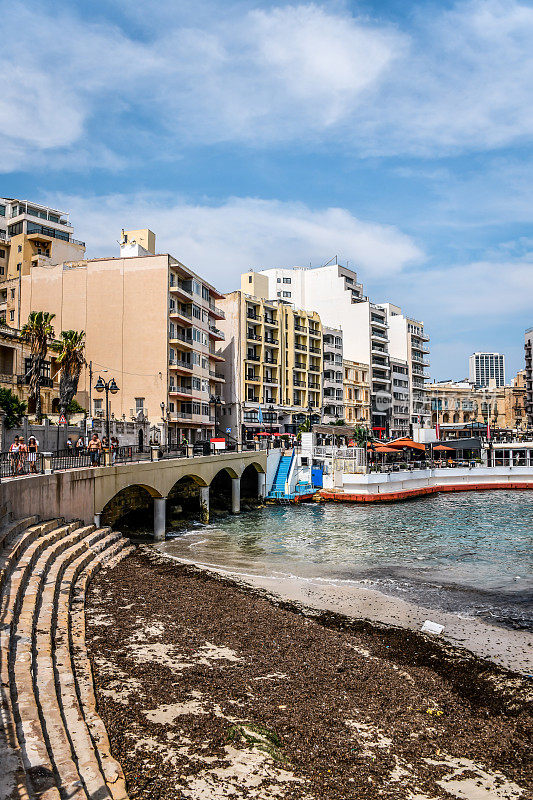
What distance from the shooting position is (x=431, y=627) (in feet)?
56.2

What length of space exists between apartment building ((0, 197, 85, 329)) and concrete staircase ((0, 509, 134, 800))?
6286cm

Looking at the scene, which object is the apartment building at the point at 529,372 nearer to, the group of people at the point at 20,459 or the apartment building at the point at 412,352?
the apartment building at the point at 412,352

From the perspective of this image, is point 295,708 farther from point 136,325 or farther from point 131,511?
point 136,325

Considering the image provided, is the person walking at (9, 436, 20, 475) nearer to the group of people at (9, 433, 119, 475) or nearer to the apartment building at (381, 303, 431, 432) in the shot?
the group of people at (9, 433, 119, 475)

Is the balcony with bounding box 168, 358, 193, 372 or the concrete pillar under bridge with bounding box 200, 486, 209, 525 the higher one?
the balcony with bounding box 168, 358, 193, 372

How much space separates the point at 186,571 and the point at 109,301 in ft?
134

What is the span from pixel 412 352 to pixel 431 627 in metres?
106

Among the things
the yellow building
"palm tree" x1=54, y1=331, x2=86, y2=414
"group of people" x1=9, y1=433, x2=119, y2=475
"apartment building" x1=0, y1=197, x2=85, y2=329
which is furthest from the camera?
"apartment building" x1=0, y1=197, x2=85, y2=329

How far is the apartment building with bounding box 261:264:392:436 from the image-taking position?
105m

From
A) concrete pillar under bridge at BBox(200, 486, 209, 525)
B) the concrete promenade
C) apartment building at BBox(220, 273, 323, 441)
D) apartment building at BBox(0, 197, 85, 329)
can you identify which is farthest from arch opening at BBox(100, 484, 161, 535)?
apartment building at BBox(0, 197, 85, 329)

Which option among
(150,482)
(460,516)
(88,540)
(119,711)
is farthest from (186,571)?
(460,516)

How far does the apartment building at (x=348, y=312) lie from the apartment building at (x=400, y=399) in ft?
7.07

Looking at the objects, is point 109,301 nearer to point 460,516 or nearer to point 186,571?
point 460,516

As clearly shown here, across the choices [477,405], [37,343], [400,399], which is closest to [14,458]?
[37,343]
